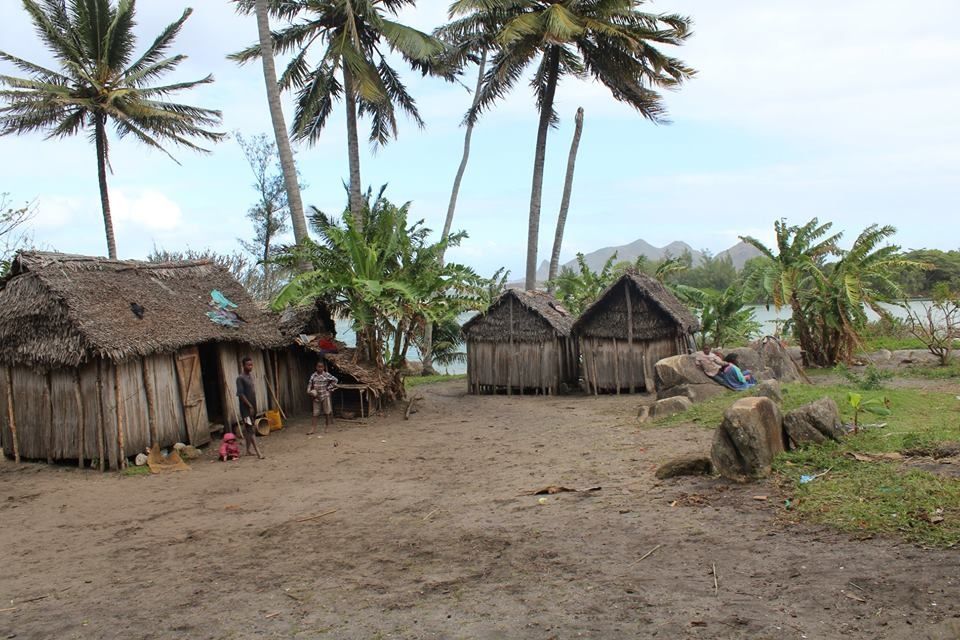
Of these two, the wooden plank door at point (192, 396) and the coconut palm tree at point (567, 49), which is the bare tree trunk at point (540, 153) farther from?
the wooden plank door at point (192, 396)

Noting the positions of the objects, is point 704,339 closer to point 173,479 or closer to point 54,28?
point 173,479

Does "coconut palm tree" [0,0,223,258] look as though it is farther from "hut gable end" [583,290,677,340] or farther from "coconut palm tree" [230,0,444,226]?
"hut gable end" [583,290,677,340]

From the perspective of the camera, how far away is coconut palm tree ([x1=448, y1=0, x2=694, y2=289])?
1917cm

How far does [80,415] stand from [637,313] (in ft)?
37.9

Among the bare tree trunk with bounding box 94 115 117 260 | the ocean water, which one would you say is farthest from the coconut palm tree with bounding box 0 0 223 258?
the ocean water

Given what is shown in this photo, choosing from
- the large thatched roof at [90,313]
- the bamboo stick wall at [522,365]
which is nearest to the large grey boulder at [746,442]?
the large thatched roof at [90,313]

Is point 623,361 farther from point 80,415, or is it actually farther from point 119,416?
point 80,415

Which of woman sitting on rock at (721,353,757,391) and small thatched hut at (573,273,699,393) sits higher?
small thatched hut at (573,273,699,393)

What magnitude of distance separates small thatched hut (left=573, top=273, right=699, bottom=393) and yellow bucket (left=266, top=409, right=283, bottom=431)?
7.37 m

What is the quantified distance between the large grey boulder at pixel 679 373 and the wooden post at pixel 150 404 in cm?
862

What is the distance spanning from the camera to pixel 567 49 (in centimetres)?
2125

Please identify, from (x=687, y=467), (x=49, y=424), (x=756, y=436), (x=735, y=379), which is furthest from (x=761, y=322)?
(x=49, y=424)

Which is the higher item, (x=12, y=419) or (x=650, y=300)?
(x=650, y=300)

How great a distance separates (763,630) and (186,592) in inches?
170
